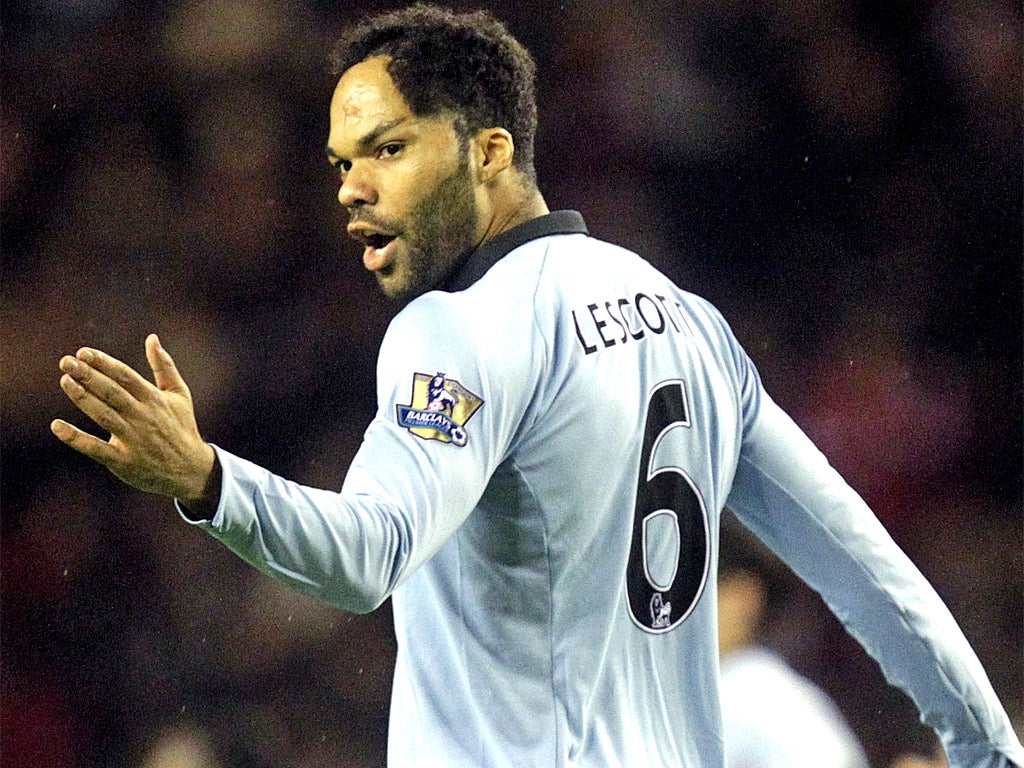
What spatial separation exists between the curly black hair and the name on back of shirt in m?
0.27

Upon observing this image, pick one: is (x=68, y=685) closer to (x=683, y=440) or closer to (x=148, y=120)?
(x=148, y=120)

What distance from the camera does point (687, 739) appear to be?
1.81m

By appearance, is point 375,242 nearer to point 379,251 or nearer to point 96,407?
point 379,251

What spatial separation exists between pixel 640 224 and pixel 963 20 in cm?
135

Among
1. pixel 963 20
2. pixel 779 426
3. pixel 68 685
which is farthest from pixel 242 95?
pixel 779 426

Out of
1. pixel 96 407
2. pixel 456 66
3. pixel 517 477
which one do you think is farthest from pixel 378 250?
pixel 96 407

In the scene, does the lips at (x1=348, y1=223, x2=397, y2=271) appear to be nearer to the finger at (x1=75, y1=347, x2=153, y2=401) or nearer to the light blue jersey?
the light blue jersey

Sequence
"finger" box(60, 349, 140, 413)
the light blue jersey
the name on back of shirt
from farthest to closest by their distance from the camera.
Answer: the name on back of shirt < the light blue jersey < "finger" box(60, 349, 140, 413)

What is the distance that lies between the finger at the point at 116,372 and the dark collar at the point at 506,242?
0.59 metres

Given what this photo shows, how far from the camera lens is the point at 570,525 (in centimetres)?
167

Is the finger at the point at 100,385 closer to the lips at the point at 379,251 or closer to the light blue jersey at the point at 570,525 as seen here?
the light blue jersey at the point at 570,525

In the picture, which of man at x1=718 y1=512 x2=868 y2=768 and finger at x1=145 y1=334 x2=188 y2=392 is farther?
man at x1=718 y1=512 x2=868 y2=768

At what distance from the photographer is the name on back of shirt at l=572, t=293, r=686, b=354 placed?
1.72 m

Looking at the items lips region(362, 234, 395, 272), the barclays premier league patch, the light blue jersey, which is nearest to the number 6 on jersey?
the light blue jersey
